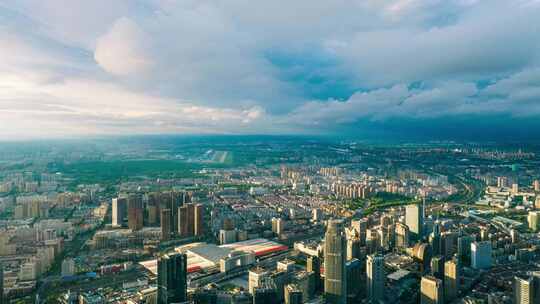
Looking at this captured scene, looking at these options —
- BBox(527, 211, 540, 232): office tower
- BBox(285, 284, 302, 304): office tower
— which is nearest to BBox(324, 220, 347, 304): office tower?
BBox(285, 284, 302, 304): office tower

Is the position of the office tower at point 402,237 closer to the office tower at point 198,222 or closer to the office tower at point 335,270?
the office tower at point 335,270

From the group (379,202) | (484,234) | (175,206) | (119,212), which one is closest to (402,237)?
(484,234)

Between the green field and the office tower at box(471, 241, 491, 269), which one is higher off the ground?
the green field

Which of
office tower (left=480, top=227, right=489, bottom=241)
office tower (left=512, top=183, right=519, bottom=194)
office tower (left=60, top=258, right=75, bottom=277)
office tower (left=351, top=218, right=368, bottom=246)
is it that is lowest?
office tower (left=60, top=258, right=75, bottom=277)

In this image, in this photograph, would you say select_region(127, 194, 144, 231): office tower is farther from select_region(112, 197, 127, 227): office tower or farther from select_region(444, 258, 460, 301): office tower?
select_region(444, 258, 460, 301): office tower

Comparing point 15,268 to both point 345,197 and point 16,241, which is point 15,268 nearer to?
point 16,241

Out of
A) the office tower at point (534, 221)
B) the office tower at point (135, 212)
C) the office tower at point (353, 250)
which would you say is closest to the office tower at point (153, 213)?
the office tower at point (135, 212)
